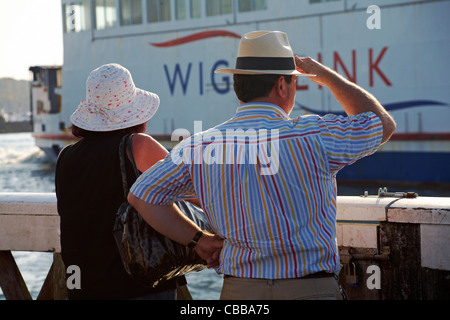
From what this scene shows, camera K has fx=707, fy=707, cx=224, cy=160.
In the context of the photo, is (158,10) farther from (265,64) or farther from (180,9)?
(265,64)

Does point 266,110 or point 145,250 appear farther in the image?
point 145,250

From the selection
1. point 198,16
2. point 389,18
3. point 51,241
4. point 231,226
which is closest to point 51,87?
point 198,16

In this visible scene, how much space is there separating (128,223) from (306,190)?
1.97ft

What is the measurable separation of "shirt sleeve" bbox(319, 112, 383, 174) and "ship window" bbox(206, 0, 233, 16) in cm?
2003

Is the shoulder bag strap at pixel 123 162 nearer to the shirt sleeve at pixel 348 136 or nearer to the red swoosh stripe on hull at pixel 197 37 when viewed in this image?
the shirt sleeve at pixel 348 136

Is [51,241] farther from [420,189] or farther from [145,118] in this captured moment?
[420,189]

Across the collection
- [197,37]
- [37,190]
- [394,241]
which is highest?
[197,37]

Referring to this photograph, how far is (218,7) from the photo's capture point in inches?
867

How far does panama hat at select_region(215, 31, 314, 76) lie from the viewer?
7.10 feet

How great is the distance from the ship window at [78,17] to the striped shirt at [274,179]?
24.0 m

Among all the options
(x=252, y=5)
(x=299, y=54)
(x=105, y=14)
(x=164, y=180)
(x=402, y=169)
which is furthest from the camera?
(x=105, y=14)

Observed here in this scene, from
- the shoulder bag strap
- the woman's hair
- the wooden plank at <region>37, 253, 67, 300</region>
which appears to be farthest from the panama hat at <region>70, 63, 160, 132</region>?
the wooden plank at <region>37, 253, 67, 300</region>

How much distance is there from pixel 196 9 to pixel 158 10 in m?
1.63

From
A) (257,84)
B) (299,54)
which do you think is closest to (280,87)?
(257,84)
